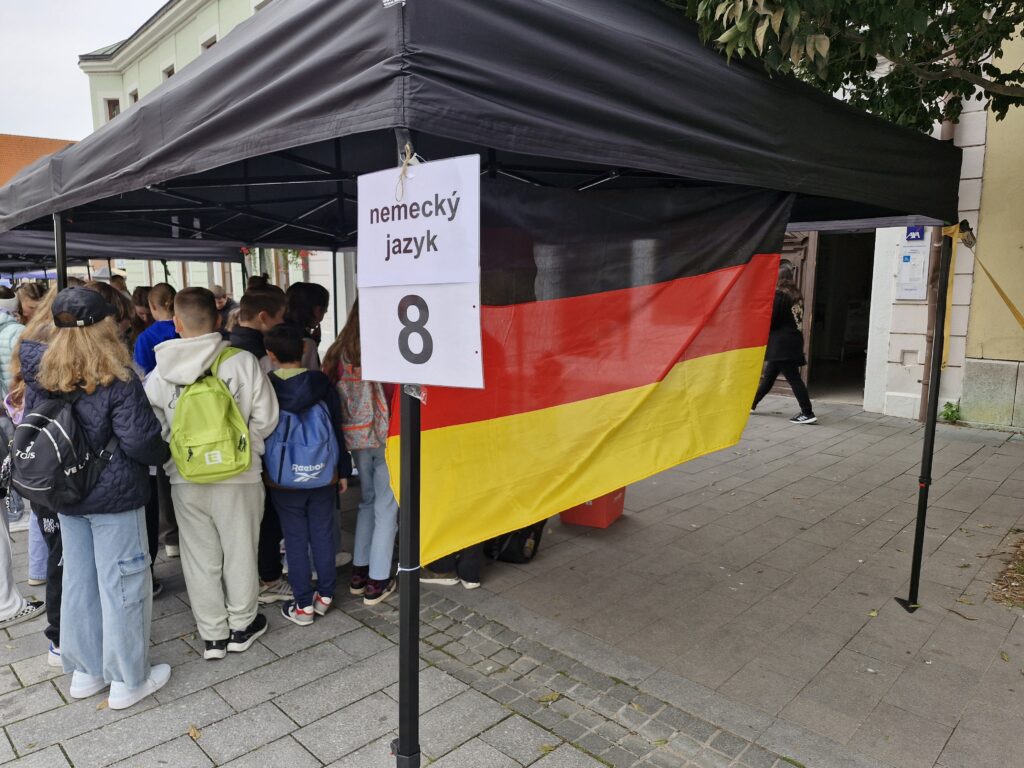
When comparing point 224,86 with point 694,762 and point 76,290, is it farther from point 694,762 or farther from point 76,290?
point 694,762

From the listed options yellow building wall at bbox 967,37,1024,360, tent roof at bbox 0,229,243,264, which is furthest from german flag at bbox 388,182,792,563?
yellow building wall at bbox 967,37,1024,360

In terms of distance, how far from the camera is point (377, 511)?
3748mm

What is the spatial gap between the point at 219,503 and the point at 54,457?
2.52ft

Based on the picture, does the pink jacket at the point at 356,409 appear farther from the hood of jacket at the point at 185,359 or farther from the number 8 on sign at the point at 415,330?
the number 8 on sign at the point at 415,330

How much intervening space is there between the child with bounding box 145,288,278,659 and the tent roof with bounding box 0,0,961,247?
0.71 metres

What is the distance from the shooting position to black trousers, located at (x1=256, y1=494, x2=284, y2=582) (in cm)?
396

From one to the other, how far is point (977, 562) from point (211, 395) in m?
4.62

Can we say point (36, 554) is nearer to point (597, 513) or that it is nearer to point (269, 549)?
point (269, 549)

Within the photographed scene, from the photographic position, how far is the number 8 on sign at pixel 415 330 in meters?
1.77

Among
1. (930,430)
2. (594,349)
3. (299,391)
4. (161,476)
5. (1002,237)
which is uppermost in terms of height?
(1002,237)

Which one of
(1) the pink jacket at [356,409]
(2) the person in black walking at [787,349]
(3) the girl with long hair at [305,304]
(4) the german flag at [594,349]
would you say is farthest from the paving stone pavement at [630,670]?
(2) the person in black walking at [787,349]

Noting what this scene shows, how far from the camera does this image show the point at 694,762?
257 cm

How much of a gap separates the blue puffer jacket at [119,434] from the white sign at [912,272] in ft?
27.6

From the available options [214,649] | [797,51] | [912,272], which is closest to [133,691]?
[214,649]
